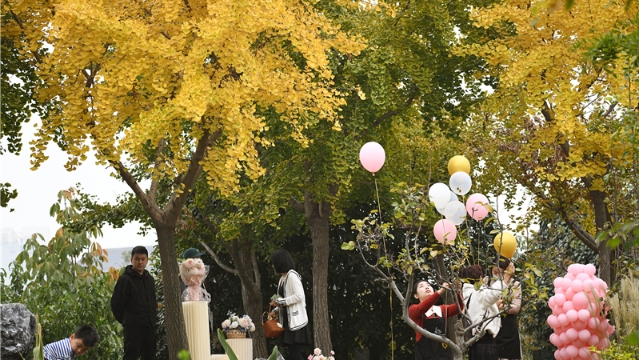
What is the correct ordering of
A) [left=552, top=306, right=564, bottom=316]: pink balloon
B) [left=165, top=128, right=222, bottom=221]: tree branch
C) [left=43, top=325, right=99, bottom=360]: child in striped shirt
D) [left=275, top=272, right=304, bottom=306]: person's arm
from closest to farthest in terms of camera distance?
[left=43, top=325, right=99, bottom=360]: child in striped shirt, [left=552, top=306, right=564, bottom=316]: pink balloon, [left=275, top=272, right=304, bottom=306]: person's arm, [left=165, top=128, right=222, bottom=221]: tree branch

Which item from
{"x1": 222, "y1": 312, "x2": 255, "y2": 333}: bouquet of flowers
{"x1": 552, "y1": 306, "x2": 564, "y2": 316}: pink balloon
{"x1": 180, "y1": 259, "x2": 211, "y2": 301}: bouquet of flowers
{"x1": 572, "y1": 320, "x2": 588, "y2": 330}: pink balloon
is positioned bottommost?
{"x1": 572, "y1": 320, "x2": 588, "y2": 330}: pink balloon

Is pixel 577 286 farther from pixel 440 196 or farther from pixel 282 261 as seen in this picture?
pixel 282 261

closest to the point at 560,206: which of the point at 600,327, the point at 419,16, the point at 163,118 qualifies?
the point at 419,16

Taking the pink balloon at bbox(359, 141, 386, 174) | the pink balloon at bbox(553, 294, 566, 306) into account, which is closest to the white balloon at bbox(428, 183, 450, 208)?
the pink balloon at bbox(359, 141, 386, 174)

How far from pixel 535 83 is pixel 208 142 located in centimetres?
520

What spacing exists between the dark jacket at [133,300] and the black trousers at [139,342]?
0.28ft

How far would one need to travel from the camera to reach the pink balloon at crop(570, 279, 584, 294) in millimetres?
8617

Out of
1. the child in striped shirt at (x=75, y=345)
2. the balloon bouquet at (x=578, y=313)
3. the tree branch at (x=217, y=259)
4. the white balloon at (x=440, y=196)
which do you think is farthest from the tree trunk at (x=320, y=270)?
the child in striped shirt at (x=75, y=345)

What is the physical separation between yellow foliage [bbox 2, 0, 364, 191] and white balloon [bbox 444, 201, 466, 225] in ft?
7.13

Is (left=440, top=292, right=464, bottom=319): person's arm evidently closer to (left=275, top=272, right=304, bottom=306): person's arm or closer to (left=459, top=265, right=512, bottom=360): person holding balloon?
(left=459, top=265, right=512, bottom=360): person holding balloon

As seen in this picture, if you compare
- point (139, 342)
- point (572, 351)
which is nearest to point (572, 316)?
point (572, 351)

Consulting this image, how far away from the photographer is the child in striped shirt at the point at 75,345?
7.60m

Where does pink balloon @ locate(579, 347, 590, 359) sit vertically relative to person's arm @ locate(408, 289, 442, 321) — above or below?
below

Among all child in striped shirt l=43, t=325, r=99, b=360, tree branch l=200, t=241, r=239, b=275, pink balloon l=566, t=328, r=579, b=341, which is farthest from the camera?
tree branch l=200, t=241, r=239, b=275
